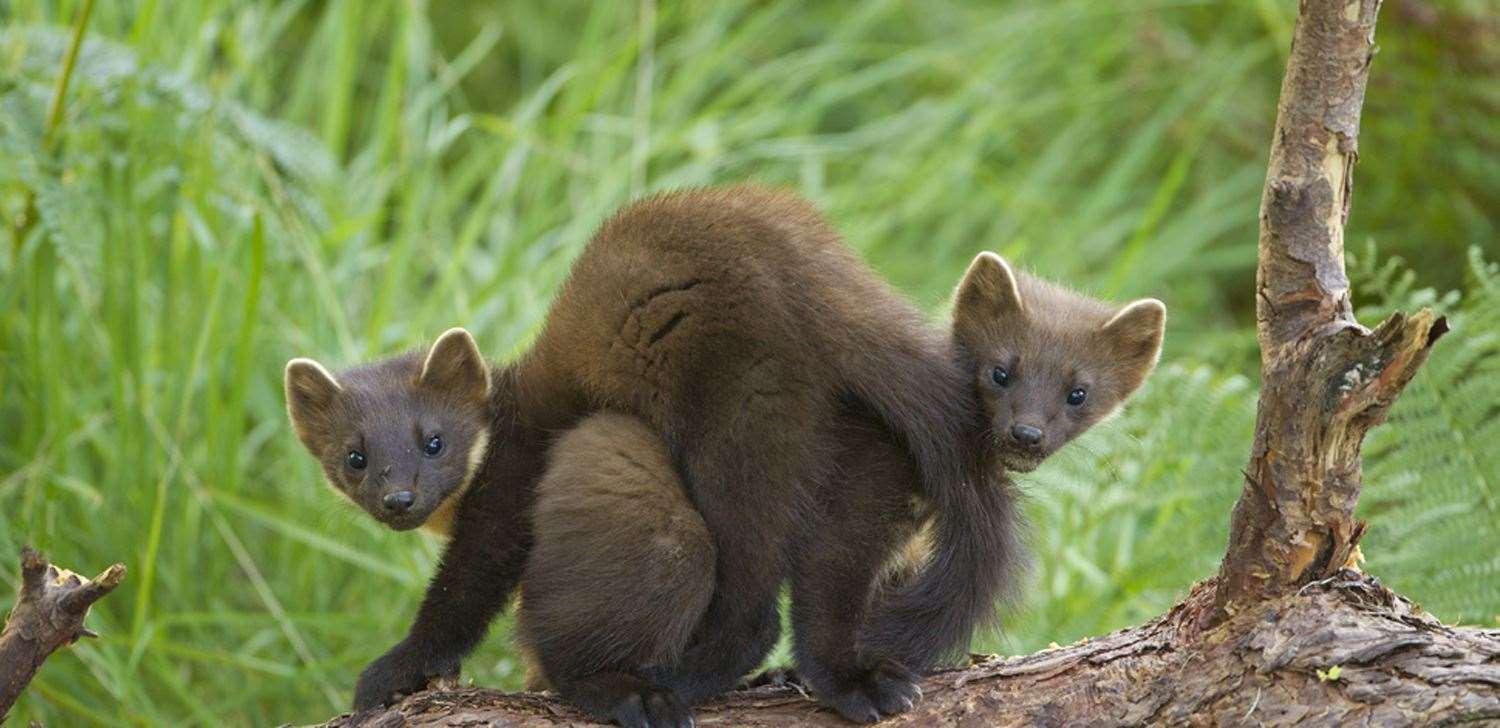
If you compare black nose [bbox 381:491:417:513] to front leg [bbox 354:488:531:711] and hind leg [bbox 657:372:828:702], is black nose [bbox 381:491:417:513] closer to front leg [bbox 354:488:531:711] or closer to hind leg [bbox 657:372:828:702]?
front leg [bbox 354:488:531:711]

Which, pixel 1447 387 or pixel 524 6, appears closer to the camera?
pixel 1447 387

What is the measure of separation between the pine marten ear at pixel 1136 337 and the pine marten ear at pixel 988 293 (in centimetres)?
33

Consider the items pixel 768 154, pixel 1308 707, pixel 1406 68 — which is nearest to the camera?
pixel 1308 707

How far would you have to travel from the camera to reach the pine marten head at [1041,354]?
4.78 m

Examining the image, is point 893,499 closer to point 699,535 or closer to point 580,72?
point 699,535

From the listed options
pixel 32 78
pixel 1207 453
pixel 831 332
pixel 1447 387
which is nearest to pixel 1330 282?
pixel 831 332

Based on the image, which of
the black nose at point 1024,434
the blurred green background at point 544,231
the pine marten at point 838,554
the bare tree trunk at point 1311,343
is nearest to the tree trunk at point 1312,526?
the bare tree trunk at point 1311,343

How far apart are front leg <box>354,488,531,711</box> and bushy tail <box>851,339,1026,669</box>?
1150 millimetres

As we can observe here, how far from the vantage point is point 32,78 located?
21.0 ft

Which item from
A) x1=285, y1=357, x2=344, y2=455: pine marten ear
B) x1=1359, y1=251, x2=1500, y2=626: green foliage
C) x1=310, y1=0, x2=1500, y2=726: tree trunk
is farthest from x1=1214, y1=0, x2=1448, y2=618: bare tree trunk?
x1=285, y1=357, x2=344, y2=455: pine marten ear

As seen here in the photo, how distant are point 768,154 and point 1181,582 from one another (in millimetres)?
3649

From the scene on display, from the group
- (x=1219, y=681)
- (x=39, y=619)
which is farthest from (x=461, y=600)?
(x=1219, y=681)

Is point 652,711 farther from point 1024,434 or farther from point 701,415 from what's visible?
Answer: point 1024,434

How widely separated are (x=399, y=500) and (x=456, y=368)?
52 cm
